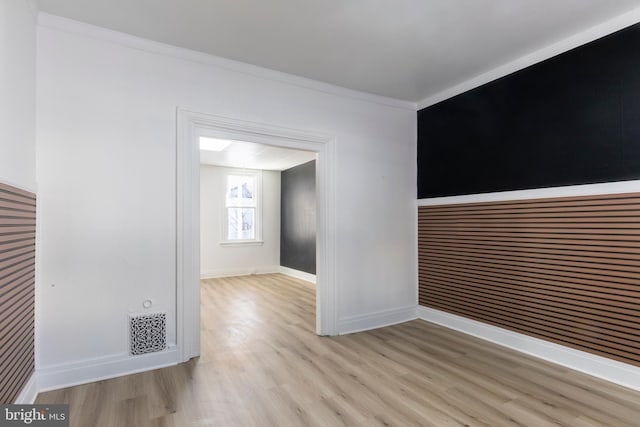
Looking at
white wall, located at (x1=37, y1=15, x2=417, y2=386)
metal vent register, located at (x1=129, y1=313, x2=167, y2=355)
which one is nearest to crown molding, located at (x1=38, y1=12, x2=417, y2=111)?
white wall, located at (x1=37, y1=15, x2=417, y2=386)

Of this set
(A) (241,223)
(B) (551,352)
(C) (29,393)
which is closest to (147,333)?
(C) (29,393)

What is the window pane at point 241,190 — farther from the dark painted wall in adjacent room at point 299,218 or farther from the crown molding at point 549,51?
the crown molding at point 549,51

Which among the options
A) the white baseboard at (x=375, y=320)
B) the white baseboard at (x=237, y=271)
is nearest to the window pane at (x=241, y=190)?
the white baseboard at (x=237, y=271)

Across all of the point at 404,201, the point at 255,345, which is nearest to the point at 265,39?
the point at 404,201

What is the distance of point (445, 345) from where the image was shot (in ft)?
10.6

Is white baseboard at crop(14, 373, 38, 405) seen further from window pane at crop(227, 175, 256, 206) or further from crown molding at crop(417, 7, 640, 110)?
window pane at crop(227, 175, 256, 206)

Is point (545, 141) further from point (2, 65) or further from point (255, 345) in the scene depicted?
point (2, 65)

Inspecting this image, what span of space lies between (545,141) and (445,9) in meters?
1.54

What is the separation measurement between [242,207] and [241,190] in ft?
1.35

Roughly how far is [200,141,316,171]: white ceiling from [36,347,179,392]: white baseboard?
3281mm

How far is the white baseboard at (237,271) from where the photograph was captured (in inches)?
285

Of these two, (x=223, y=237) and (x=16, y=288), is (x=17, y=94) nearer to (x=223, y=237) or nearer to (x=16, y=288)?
(x=16, y=288)

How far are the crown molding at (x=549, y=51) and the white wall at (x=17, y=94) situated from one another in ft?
12.7

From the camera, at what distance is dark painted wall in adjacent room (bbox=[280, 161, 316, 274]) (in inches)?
269
